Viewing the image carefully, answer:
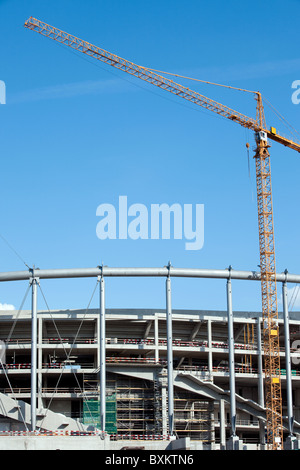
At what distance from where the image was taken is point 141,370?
73.1m

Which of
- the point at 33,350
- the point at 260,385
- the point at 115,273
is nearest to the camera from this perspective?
the point at 33,350

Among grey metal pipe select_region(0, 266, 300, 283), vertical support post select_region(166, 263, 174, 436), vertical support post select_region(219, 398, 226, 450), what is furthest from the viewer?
vertical support post select_region(219, 398, 226, 450)

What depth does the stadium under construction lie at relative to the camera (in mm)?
68750

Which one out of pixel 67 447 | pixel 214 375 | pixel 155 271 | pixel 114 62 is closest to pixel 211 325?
pixel 214 375

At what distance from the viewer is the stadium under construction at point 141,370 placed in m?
68.8

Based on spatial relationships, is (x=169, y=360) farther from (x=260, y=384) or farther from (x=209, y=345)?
(x=260, y=384)

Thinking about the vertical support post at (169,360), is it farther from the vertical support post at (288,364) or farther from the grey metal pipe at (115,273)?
the vertical support post at (288,364)

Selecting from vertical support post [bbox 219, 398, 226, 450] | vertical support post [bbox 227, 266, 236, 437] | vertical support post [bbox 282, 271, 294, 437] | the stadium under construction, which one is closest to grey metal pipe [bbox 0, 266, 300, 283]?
the stadium under construction

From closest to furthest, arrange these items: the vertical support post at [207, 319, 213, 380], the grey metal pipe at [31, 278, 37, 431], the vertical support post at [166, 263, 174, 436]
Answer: the grey metal pipe at [31, 278, 37, 431] < the vertical support post at [166, 263, 174, 436] < the vertical support post at [207, 319, 213, 380]

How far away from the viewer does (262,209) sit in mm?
81875

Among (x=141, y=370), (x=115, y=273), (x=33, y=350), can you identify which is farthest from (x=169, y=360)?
(x=33, y=350)

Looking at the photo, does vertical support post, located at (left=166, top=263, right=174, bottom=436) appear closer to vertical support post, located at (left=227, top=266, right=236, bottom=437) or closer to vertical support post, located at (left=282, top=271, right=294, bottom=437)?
vertical support post, located at (left=227, top=266, right=236, bottom=437)
